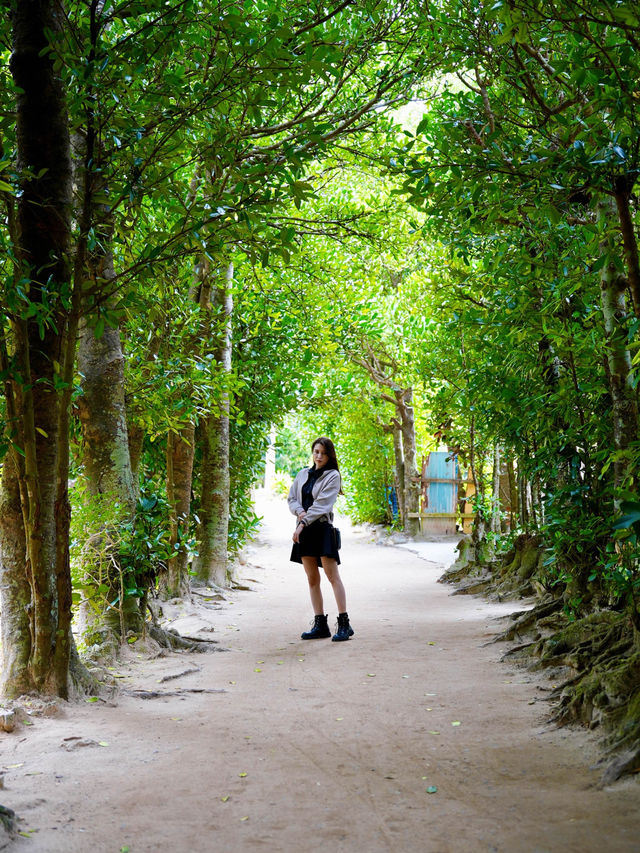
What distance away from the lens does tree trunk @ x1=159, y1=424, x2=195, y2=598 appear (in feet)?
32.3

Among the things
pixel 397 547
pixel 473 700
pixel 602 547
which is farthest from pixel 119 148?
pixel 397 547

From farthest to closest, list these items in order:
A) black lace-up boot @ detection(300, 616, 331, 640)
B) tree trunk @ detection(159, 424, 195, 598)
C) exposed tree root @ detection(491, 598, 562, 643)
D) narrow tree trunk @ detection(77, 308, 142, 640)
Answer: tree trunk @ detection(159, 424, 195, 598) < black lace-up boot @ detection(300, 616, 331, 640) < exposed tree root @ detection(491, 598, 562, 643) < narrow tree trunk @ detection(77, 308, 142, 640)

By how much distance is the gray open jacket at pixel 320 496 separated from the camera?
286 inches

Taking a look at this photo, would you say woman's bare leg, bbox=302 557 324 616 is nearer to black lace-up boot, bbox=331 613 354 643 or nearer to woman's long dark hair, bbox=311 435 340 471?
black lace-up boot, bbox=331 613 354 643

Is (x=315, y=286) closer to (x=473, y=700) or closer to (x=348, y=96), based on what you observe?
(x=348, y=96)

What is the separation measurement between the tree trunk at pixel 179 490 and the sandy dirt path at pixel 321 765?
3.06 meters

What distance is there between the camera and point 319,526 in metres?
7.41

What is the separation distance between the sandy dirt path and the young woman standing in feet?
2.33

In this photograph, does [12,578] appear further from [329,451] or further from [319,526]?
[329,451]

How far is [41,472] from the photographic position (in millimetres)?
4676

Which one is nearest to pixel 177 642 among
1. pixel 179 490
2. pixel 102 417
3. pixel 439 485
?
pixel 102 417

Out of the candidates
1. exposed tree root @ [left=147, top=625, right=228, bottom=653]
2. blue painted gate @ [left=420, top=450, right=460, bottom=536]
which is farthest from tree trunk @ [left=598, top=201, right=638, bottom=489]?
blue painted gate @ [left=420, top=450, right=460, bottom=536]

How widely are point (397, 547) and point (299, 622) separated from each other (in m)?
11.1

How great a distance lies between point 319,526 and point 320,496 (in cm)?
32
